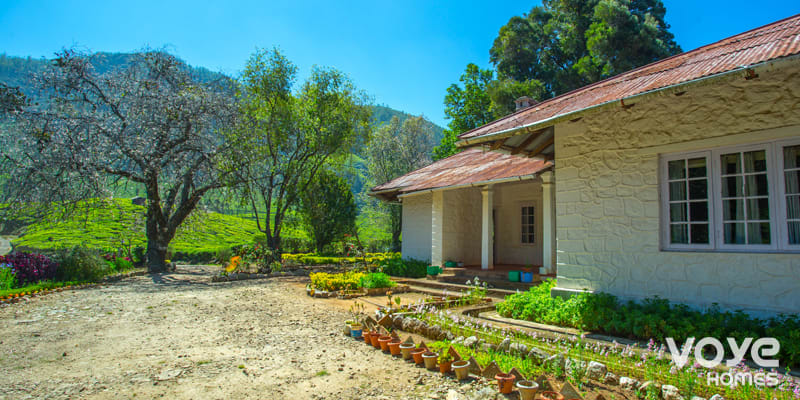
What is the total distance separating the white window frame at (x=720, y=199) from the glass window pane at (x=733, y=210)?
53 millimetres

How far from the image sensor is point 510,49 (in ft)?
94.5

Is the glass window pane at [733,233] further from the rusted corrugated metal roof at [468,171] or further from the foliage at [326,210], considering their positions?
the foliage at [326,210]

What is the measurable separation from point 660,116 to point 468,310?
3.93 m

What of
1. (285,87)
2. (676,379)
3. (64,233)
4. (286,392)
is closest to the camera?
(676,379)

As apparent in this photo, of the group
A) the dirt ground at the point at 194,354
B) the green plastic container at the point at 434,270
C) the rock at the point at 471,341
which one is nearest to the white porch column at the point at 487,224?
the green plastic container at the point at 434,270

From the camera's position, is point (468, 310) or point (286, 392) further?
point (468, 310)

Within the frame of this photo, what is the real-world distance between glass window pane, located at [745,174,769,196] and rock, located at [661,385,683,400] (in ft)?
10.4

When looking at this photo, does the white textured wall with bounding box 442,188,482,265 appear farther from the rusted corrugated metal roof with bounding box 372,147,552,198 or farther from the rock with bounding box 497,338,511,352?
the rock with bounding box 497,338,511,352

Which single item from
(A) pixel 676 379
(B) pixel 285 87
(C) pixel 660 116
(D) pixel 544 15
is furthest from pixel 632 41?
(A) pixel 676 379

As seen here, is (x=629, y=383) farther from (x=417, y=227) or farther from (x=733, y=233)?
(x=417, y=227)

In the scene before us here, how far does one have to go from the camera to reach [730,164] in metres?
5.12

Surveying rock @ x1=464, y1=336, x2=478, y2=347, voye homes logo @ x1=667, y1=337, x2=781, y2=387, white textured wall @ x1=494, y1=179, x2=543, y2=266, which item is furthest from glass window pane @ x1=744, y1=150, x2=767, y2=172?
white textured wall @ x1=494, y1=179, x2=543, y2=266

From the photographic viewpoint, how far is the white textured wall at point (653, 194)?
472cm

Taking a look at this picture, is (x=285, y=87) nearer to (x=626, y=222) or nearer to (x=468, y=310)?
(x=468, y=310)
